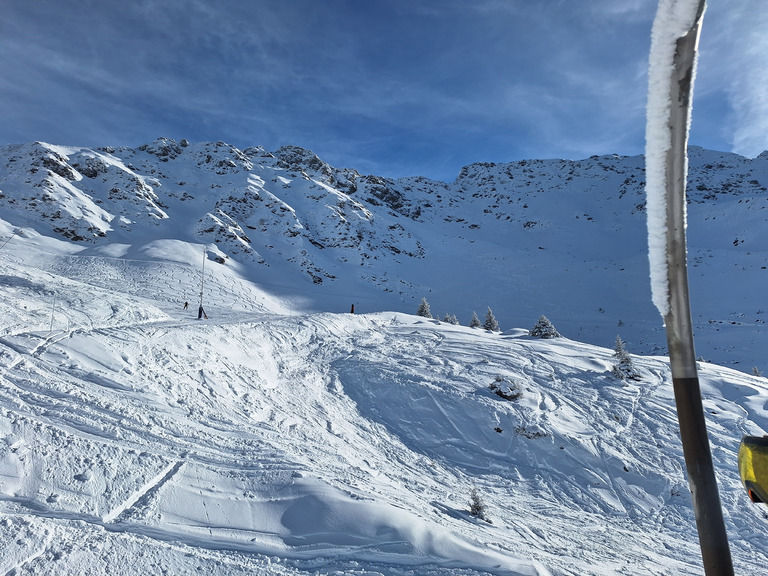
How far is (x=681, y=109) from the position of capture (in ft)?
4.25

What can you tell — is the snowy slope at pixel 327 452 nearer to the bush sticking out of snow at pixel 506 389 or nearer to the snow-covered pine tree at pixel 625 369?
the bush sticking out of snow at pixel 506 389

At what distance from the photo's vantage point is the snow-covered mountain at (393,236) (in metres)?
45.5

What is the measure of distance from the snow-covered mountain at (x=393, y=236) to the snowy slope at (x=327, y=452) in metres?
26.2

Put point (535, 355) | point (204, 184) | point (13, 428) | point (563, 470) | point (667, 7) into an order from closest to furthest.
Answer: point (667, 7), point (13, 428), point (563, 470), point (535, 355), point (204, 184)

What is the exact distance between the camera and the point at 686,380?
4.63 feet

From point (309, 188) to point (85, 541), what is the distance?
8188cm

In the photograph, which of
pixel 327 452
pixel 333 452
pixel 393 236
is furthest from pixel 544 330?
pixel 393 236

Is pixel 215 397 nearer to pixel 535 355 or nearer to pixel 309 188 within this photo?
pixel 535 355

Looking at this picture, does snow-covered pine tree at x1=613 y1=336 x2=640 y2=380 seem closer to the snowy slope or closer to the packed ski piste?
the packed ski piste

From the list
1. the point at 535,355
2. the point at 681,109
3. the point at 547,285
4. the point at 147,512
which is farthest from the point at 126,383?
the point at 547,285

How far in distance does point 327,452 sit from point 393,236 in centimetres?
7076

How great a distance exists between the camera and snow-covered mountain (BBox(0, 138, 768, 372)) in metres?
45.5

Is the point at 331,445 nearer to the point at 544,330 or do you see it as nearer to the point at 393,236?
the point at 544,330

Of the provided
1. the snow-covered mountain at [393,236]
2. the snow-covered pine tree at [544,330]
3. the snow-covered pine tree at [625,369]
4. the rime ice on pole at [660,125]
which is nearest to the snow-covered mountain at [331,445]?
the snow-covered pine tree at [625,369]
